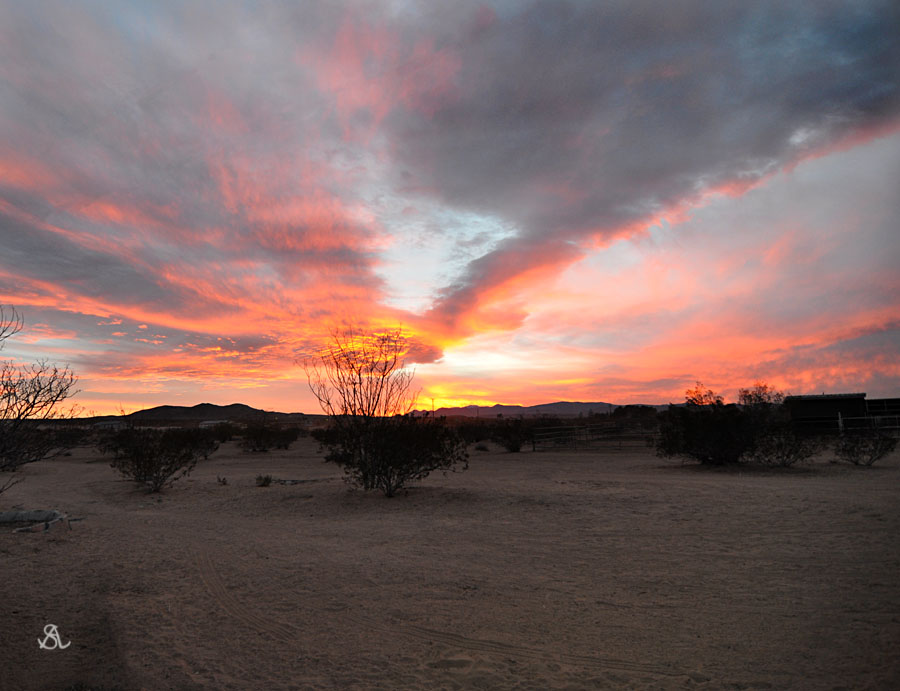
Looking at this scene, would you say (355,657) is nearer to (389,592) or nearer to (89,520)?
(389,592)

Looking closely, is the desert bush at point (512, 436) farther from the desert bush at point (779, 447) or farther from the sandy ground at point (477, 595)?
the sandy ground at point (477, 595)

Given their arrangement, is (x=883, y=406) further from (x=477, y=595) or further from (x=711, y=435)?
(x=477, y=595)

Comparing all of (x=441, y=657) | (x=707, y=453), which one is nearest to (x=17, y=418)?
(x=441, y=657)

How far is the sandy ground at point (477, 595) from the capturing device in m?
4.83

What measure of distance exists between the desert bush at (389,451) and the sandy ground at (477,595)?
1.59 m

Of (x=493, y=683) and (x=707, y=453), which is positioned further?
(x=707, y=453)

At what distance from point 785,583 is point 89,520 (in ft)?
41.7

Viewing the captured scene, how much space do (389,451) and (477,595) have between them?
839cm

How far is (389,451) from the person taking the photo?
587 inches

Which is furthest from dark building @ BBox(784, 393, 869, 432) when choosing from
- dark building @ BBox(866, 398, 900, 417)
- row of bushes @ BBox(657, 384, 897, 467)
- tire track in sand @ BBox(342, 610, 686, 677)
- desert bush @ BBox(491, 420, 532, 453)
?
tire track in sand @ BBox(342, 610, 686, 677)

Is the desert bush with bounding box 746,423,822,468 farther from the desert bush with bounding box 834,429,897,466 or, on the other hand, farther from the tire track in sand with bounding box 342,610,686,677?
the tire track in sand with bounding box 342,610,686,677

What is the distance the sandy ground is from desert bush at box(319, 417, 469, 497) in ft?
5.21

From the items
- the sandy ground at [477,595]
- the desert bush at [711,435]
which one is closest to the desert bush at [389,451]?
the sandy ground at [477,595]

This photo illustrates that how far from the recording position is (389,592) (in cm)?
688
